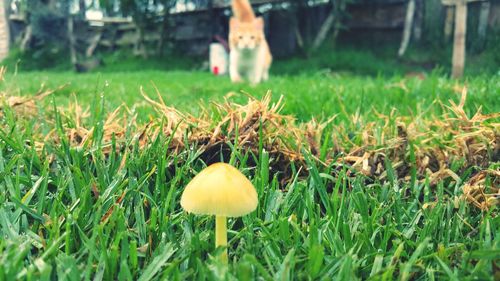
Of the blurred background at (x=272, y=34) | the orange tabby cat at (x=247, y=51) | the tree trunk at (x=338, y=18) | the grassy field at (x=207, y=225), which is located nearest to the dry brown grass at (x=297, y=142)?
the grassy field at (x=207, y=225)

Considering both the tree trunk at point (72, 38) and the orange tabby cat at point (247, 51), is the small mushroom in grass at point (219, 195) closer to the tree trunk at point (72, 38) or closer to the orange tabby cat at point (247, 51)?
the orange tabby cat at point (247, 51)

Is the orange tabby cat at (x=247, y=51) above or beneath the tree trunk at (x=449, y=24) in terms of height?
beneath

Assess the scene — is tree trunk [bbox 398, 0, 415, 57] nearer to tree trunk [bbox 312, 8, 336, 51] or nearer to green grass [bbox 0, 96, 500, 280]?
tree trunk [bbox 312, 8, 336, 51]

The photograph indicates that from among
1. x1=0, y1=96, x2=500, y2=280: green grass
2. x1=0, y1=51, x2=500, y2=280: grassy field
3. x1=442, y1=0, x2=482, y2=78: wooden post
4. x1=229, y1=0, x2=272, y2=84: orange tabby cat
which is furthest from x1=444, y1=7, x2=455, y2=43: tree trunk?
x1=0, y1=96, x2=500, y2=280: green grass

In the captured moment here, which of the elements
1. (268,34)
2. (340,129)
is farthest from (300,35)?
(340,129)

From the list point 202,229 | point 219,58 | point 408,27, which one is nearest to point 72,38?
point 219,58
